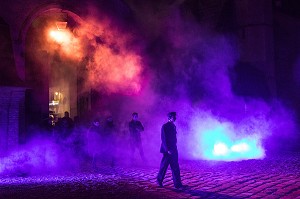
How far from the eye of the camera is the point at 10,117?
13.4 m

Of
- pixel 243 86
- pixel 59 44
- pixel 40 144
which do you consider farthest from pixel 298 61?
pixel 40 144

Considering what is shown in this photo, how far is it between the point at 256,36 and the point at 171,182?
11344 millimetres

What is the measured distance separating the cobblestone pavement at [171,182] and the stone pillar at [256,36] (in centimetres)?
710

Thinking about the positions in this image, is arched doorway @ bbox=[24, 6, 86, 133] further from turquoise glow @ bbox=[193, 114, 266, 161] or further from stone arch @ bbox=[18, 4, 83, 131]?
turquoise glow @ bbox=[193, 114, 266, 161]

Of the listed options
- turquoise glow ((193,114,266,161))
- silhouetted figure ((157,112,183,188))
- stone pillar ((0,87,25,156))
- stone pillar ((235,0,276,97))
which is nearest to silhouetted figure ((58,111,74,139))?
stone pillar ((0,87,25,156))

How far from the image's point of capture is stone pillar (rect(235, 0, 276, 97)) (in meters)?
18.0

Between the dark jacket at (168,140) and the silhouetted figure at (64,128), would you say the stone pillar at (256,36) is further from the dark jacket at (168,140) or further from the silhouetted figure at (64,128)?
the dark jacket at (168,140)

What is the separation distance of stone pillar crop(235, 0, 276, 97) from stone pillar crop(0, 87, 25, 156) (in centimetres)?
1090

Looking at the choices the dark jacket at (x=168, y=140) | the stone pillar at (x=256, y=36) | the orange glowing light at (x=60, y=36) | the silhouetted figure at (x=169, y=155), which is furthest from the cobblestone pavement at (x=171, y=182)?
the stone pillar at (x=256, y=36)

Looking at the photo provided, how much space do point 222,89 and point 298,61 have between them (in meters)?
5.78

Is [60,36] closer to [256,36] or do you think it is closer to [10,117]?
[10,117]

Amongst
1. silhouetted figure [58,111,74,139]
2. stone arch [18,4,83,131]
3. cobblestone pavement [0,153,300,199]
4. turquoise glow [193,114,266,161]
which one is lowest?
cobblestone pavement [0,153,300,199]

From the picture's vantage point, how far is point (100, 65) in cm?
1716

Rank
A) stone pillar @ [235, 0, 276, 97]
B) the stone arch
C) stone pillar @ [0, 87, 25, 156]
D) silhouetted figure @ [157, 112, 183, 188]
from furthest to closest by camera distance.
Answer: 1. stone pillar @ [235, 0, 276, 97]
2. the stone arch
3. stone pillar @ [0, 87, 25, 156]
4. silhouetted figure @ [157, 112, 183, 188]
